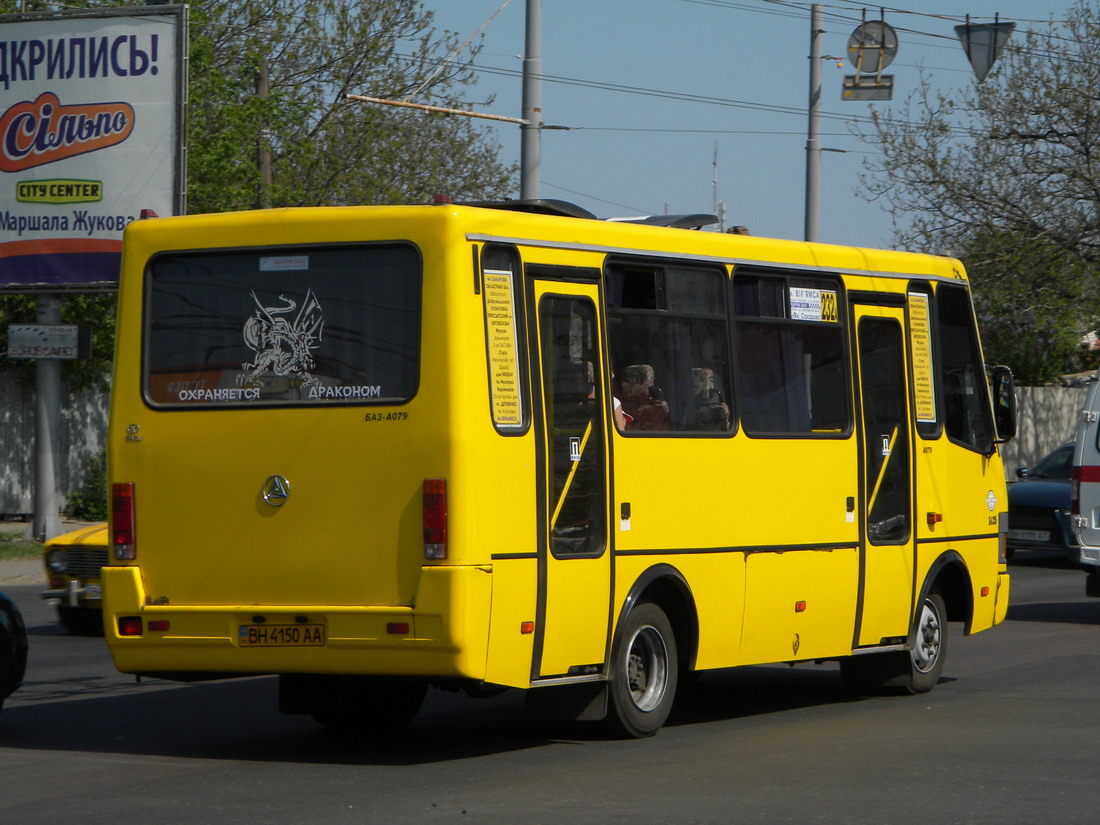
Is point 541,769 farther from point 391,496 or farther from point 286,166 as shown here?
point 286,166

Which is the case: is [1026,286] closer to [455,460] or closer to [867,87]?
[867,87]

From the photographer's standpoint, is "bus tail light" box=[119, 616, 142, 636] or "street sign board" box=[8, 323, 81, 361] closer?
"bus tail light" box=[119, 616, 142, 636]

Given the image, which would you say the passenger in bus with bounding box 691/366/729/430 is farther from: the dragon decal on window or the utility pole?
the utility pole

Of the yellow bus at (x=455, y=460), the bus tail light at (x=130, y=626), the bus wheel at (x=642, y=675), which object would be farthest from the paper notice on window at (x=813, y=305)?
the bus tail light at (x=130, y=626)

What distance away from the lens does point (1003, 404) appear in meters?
13.0

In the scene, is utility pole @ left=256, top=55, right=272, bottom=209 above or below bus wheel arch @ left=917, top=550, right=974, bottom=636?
above

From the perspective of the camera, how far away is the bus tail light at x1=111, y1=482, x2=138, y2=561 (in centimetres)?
930

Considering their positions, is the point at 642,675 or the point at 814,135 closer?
the point at 642,675

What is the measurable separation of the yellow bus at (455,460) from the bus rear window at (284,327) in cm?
1

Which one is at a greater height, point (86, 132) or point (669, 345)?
point (86, 132)

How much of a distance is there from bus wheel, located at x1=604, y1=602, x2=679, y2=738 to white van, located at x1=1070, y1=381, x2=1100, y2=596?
26.2 feet

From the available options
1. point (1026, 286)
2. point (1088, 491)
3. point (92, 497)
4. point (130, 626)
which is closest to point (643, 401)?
point (130, 626)

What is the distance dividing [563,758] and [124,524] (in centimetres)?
260

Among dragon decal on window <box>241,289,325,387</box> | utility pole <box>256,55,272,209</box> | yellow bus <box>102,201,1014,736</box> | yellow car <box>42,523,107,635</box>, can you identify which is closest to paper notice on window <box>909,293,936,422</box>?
yellow bus <box>102,201,1014,736</box>
